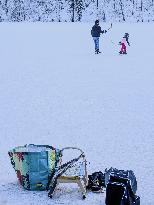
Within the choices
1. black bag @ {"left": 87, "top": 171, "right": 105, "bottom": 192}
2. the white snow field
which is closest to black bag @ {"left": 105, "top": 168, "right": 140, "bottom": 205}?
the white snow field

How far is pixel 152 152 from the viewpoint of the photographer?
8.30 meters

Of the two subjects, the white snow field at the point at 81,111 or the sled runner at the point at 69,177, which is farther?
the white snow field at the point at 81,111

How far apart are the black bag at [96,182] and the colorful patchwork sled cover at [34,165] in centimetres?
50

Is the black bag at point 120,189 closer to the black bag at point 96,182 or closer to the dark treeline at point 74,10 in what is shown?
the black bag at point 96,182

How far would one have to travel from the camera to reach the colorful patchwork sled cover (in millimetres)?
6598

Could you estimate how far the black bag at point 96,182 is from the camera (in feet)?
21.7

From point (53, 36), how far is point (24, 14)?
44.7 metres

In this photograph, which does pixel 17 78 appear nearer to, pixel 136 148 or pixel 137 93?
pixel 137 93

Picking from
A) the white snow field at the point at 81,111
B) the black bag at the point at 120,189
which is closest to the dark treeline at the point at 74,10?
the white snow field at the point at 81,111

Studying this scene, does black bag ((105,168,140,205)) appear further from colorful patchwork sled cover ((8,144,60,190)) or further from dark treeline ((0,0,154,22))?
dark treeline ((0,0,154,22))

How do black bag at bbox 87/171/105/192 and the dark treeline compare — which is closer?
black bag at bbox 87/171/105/192

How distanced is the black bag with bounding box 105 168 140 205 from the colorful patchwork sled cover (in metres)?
0.89

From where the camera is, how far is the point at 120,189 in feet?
19.3

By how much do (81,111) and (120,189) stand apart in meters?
5.25
